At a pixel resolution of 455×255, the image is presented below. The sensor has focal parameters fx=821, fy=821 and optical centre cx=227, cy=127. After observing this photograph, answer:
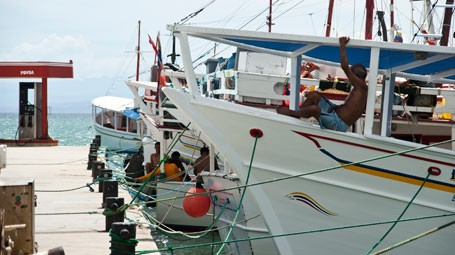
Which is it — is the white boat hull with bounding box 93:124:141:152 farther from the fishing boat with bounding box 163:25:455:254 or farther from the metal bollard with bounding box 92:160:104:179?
the fishing boat with bounding box 163:25:455:254

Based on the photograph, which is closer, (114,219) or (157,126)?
(114,219)

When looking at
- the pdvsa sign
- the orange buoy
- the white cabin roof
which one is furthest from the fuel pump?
the orange buoy

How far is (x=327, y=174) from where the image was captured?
10156 millimetres

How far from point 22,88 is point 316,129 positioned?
25843mm

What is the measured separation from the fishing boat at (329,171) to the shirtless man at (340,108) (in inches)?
4.6

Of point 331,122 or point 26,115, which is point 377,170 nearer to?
point 331,122

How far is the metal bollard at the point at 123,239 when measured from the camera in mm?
8930

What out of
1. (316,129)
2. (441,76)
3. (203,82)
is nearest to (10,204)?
(316,129)

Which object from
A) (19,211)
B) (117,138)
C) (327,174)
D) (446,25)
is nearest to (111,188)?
(327,174)

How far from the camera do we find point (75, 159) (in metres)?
27.1

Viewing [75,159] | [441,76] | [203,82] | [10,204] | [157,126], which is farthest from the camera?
[75,159]

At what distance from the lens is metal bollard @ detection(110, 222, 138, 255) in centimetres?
893

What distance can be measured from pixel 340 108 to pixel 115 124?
3729cm

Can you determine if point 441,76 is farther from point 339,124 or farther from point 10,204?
point 10,204
